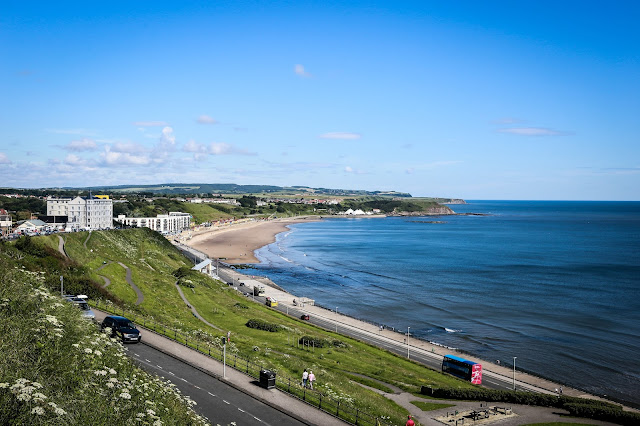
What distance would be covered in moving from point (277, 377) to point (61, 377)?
647 inches

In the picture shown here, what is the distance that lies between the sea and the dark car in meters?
41.7

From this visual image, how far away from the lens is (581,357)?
5844 cm

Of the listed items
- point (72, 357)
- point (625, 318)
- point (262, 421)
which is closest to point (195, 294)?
point (262, 421)

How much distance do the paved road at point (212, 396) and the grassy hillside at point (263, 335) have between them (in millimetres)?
4431

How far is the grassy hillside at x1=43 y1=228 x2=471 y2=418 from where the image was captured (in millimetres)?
36562

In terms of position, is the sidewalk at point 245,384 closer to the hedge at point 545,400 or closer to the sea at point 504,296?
the hedge at point 545,400

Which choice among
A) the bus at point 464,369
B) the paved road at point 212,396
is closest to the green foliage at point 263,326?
the bus at point 464,369

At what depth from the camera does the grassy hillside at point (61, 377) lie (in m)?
13.4

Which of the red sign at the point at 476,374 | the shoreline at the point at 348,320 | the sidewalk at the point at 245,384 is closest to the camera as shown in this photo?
the sidewalk at the point at 245,384

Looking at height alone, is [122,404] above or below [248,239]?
above

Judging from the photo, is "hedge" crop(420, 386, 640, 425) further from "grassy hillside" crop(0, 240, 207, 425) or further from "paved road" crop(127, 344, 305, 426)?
"grassy hillside" crop(0, 240, 207, 425)

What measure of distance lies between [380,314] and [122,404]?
65.5 metres

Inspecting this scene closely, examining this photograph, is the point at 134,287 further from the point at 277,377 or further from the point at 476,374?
the point at 476,374

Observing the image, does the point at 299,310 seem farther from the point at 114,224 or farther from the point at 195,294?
the point at 114,224
